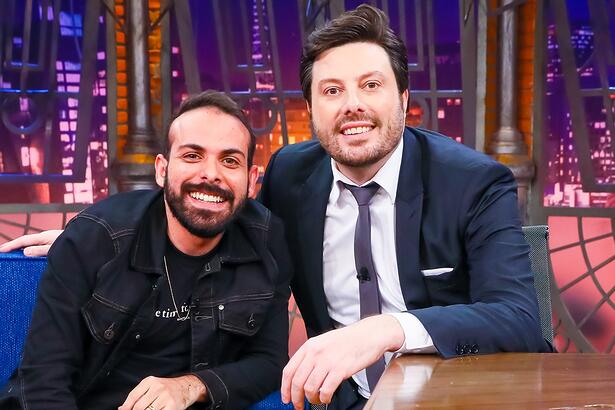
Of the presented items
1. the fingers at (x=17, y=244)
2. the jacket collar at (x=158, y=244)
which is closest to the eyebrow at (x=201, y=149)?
the jacket collar at (x=158, y=244)

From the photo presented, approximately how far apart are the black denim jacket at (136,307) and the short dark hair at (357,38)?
0.40 m

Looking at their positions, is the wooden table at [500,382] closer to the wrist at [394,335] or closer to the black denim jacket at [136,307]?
the wrist at [394,335]

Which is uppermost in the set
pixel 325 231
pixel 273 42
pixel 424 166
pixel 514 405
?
pixel 273 42

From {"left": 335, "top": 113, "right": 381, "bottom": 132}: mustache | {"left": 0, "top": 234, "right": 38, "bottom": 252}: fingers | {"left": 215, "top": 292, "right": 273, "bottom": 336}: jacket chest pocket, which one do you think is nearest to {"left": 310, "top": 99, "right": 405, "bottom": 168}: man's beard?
{"left": 335, "top": 113, "right": 381, "bottom": 132}: mustache

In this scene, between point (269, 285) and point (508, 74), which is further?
point (508, 74)

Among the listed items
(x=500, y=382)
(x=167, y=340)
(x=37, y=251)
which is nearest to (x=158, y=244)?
(x=167, y=340)

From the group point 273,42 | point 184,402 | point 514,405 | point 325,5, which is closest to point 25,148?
point 273,42

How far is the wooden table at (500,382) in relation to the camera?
1224mm

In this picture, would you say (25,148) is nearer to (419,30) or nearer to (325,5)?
(325,5)

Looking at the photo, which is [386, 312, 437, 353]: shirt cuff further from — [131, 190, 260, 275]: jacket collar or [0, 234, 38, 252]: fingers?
[0, 234, 38, 252]: fingers

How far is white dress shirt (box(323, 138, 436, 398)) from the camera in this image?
2.02m

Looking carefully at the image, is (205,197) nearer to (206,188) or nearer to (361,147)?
(206,188)

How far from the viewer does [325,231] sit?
209 cm

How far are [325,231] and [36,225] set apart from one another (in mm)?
2498
